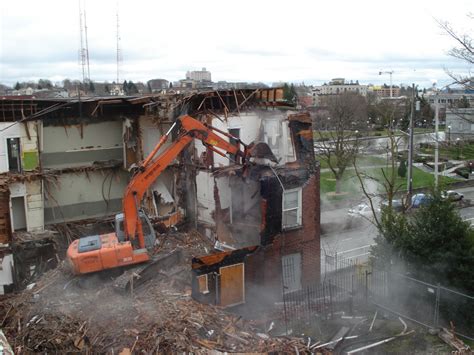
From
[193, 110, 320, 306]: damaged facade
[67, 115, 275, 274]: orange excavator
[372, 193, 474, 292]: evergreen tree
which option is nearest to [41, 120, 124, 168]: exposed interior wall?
[193, 110, 320, 306]: damaged facade

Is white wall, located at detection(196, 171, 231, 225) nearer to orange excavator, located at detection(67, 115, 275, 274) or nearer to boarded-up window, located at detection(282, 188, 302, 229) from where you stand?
boarded-up window, located at detection(282, 188, 302, 229)

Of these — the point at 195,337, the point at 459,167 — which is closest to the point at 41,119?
the point at 195,337

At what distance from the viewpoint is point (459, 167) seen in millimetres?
48125

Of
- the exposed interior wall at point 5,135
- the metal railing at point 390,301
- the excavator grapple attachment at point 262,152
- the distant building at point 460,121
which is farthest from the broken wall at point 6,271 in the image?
the distant building at point 460,121

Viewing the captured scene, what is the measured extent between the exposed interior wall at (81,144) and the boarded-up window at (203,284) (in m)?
8.46

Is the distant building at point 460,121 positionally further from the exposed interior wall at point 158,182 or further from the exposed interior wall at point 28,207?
the exposed interior wall at point 28,207

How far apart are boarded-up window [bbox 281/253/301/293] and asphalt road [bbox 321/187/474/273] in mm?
3178

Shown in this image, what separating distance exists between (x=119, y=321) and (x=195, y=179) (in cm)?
775

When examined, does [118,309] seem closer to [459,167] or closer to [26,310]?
[26,310]

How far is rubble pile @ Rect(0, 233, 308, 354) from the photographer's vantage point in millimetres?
11516

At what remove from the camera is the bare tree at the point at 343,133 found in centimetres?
3712

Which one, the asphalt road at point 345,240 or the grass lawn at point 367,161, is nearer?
the asphalt road at point 345,240

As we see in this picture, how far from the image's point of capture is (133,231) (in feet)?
48.1

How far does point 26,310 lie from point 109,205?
9068 mm
